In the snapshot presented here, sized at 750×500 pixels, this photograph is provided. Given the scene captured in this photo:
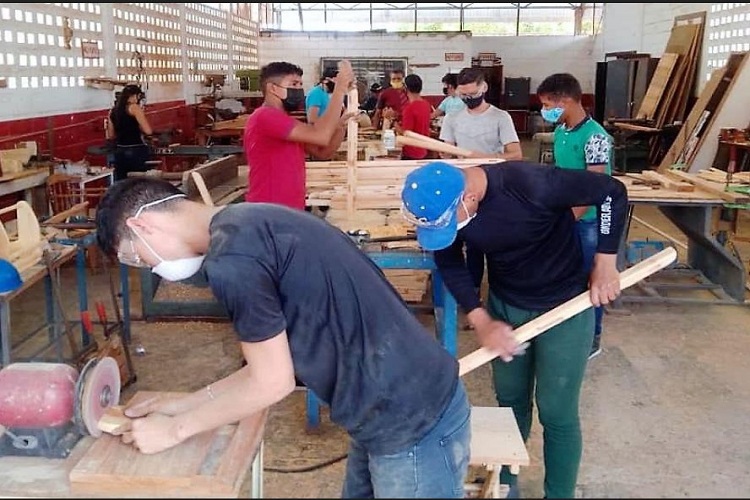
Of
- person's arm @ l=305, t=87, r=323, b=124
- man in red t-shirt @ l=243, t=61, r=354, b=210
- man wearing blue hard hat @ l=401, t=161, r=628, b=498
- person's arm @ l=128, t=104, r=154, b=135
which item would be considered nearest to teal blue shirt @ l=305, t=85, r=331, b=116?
person's arm @ l=305, t=87, r=323, b=124

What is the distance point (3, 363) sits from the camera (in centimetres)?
341

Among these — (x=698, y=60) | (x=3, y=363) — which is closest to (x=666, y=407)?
(x=3, y=363)

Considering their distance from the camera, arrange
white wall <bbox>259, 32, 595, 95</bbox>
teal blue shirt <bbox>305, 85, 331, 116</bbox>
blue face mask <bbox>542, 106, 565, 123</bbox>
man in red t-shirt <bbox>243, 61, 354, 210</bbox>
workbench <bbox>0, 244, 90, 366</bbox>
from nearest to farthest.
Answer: workbench <bbox>0, 244, 90, 366</bbox> → man in red t-shirt <bbox>243, 61, 354, 210</bbox> → blue face mask <bbox>542, 106, 565, 123</bbox> → teal blue shirt <bbox>305, 85, 331, 116</bbox> → white wall <bbox>259, 32, 595, 95</bbox>

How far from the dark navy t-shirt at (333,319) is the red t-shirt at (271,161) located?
2.05 m

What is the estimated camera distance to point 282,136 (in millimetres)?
3512

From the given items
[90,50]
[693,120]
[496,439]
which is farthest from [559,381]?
[693,120]

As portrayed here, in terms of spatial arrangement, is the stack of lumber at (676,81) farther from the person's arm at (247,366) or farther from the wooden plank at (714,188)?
the person's arm at (247,366)

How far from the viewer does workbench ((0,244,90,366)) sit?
11.1ft

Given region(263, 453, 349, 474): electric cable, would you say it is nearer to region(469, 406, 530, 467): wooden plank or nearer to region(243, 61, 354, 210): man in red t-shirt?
region(469, 406, 530, 467): wooden plank

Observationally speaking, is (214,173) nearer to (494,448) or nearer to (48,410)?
(494,448)

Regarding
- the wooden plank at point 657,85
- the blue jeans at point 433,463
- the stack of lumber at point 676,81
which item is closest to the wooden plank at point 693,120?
the stack of lumber at point 676,81

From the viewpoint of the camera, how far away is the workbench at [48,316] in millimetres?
3371

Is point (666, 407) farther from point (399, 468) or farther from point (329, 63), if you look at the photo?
point (329, 63)

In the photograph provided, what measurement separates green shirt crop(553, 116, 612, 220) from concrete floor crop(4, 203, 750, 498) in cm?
97
